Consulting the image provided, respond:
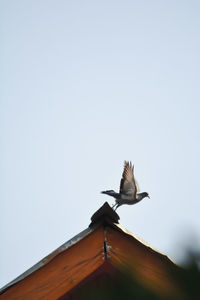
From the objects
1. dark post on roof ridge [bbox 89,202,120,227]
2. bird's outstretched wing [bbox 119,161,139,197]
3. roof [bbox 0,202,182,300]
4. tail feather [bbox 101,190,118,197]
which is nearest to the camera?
roof [bbox 0,202,182,300]

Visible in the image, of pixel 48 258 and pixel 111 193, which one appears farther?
pixel 111 193

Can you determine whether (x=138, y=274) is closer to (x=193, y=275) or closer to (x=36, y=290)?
(x=193, y=275)

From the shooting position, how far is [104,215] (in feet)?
6.02

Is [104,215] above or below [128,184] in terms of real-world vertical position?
below

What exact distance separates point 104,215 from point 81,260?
0.78 feet

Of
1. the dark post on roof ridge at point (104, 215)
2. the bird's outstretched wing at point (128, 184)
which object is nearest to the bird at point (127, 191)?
the bird's outstretched wing at point (128, 184)

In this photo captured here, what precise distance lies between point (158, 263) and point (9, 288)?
0.68 meters

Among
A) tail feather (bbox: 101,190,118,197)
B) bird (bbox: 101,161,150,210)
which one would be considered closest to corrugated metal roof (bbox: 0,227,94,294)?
bird (bbox: 101,161,150,210)

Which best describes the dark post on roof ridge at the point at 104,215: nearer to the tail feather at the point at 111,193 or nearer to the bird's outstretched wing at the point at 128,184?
the bird's outstretched wing at the point at 128,184

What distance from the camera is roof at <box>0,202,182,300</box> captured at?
1.69m

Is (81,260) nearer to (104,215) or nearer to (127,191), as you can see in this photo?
(104,215)

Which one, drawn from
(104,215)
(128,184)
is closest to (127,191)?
(128,184)

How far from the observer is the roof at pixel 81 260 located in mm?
1693

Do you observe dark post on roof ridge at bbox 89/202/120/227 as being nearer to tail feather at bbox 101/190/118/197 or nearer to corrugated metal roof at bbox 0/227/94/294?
corrugated metal roof at bbox 0/227/94/294
